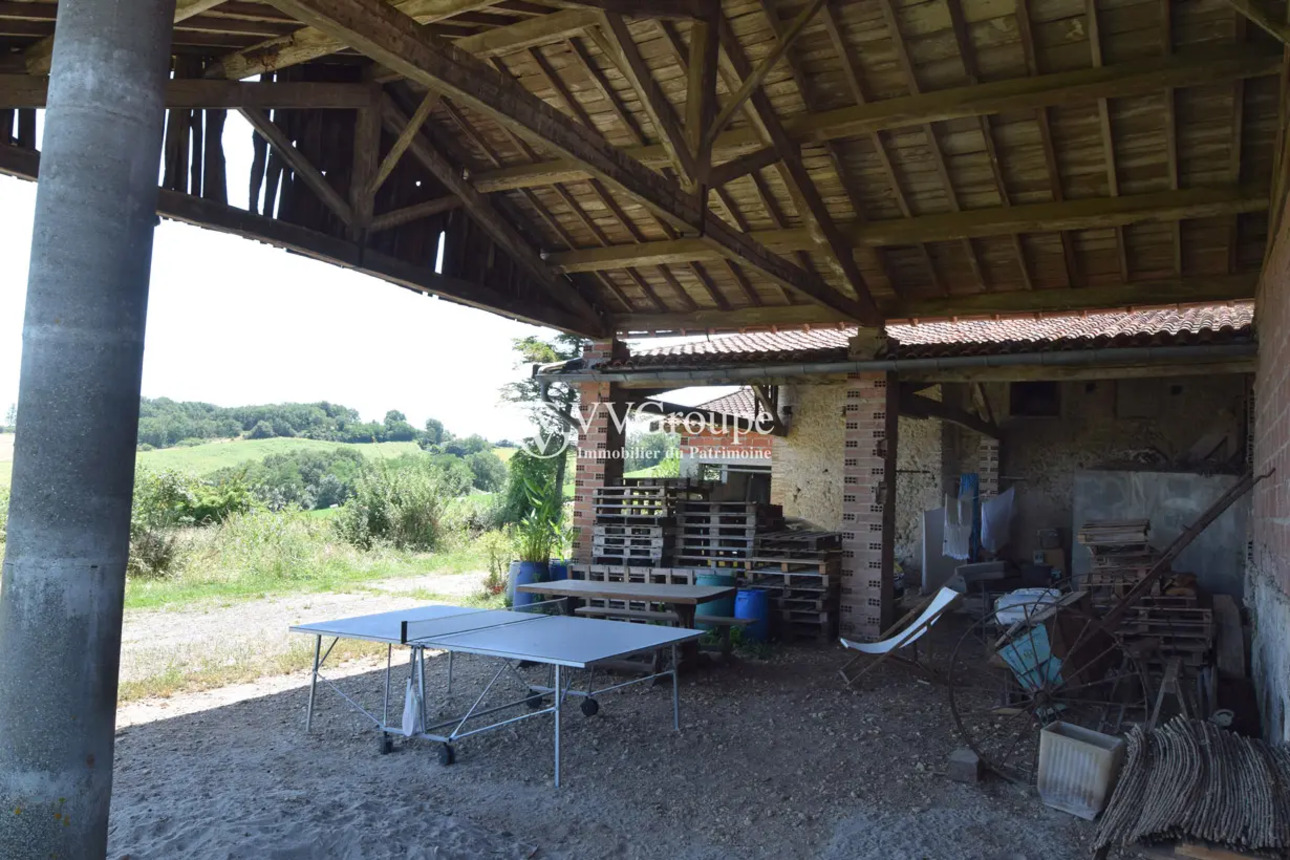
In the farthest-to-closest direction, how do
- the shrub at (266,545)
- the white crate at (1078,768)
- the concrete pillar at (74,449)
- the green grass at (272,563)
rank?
the shrub at (266,545)
the green grass at (272,563)
the white crate at (1078,768)
the concrete pillar at (74,449)

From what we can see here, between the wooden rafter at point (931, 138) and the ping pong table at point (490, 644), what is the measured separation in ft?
15.0

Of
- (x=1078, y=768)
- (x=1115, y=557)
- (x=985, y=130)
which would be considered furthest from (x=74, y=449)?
(x=1115, y=557)

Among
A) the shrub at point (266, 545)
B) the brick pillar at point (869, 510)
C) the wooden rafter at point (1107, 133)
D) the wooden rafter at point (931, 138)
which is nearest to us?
the wooden rafter at point (1107, 133)

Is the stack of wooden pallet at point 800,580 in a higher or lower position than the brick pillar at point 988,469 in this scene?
lower

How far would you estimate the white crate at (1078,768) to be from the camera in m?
4.52

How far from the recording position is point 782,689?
24.3 ft

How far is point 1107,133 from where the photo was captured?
6.90 meters

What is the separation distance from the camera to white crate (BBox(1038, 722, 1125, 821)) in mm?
4523

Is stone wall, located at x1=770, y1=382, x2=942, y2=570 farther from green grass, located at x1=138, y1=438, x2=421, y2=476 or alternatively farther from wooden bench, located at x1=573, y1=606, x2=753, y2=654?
green grass, located at x1=138, y1=438, x2=421, y2=476

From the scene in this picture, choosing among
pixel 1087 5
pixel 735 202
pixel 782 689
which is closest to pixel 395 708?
pixel 782 689

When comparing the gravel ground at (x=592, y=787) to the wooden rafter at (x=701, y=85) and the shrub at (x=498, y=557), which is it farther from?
the shrub at (x=498, y=557)

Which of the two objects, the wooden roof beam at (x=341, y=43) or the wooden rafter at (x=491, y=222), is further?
the wooden rafter at (x=491, y=222)

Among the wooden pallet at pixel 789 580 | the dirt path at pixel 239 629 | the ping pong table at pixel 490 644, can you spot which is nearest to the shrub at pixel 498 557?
the dirt path at pixel 239 629

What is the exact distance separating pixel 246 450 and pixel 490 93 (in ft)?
139
